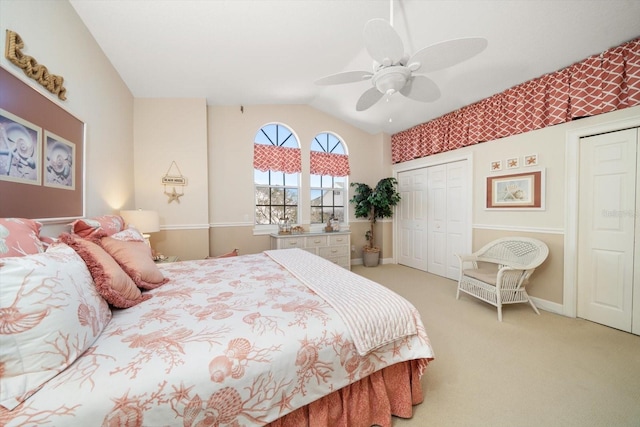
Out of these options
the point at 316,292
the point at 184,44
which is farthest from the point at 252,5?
the point at 316,292

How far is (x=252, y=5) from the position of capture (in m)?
2.03

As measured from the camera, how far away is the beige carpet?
4.31 ft

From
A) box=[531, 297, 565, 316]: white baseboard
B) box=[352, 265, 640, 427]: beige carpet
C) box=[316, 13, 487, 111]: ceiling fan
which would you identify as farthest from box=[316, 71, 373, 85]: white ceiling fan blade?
box=[531, 297, 565, 316]: white baseboard

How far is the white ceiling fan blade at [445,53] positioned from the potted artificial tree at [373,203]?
9.19ft

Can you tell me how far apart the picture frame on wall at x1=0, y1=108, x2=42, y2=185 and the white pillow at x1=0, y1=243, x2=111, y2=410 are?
86 cm

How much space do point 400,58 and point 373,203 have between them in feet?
9.62

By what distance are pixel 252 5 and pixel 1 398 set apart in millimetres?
2763

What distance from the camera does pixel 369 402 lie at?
121cm

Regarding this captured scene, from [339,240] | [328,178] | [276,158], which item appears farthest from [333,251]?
[276,158]

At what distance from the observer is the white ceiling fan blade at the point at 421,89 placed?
5.92ft

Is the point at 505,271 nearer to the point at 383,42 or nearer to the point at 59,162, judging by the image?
the point at 383,42

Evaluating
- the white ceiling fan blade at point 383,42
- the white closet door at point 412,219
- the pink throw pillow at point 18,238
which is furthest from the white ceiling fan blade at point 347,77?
the white closet door at point 412,219

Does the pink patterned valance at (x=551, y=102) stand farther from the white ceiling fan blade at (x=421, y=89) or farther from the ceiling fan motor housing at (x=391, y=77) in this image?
the ceiling fan motor housing at (x=391, y=77)

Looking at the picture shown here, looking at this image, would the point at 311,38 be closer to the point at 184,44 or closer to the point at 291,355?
the point at 184,44
